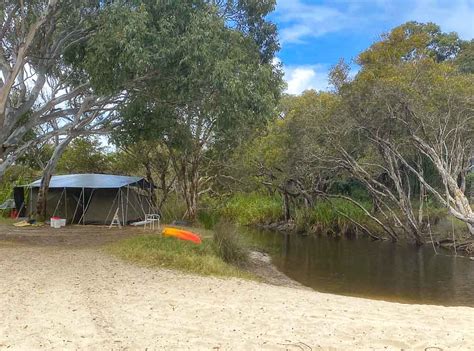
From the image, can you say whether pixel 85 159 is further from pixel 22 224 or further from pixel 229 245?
pixel 229 245

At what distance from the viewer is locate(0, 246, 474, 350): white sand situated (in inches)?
240

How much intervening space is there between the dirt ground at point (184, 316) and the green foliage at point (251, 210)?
23.1 metres

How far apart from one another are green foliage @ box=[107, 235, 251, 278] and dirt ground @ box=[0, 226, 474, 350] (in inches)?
31.7

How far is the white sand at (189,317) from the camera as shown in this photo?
611 centimetres

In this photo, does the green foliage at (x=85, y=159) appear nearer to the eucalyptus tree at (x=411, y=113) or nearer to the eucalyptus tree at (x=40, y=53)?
the eucalyptus tree at (x=40, y=53)

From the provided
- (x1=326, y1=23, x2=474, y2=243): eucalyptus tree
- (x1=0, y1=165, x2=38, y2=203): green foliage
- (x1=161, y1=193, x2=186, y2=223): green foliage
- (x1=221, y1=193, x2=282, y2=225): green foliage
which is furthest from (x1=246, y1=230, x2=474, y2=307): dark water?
(x1=0, y1=165, x2=38, y2=203): green foliage

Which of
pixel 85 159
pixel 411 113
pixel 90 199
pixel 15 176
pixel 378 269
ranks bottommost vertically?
pixel 378 269

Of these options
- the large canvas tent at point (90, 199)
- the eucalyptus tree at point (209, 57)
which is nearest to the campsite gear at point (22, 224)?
the large canvas tent at point (90, 199)

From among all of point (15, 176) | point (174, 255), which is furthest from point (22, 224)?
point (15, 176)

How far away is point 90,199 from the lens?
898 inches

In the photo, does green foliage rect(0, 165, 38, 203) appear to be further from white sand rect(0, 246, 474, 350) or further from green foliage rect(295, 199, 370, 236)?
white sand rect(0, 246, 474, 350)

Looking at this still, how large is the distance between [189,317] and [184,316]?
0.29 ft

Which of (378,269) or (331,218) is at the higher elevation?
(331,218)

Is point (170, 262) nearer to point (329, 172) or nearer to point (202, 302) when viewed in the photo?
point (202, 302)
